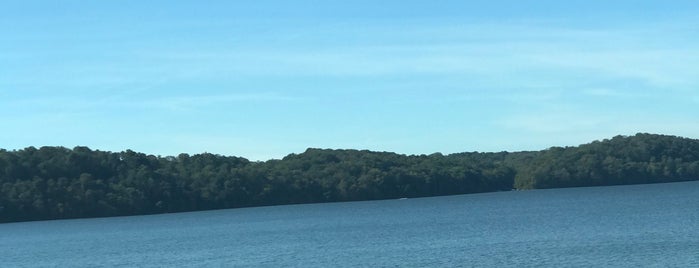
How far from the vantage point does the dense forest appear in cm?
12275

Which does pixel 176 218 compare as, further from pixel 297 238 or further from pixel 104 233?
pixel 297 238

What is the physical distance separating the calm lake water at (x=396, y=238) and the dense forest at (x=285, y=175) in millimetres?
8558

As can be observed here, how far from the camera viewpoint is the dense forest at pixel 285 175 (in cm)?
12275

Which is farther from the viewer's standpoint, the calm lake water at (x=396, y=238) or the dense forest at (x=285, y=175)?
the dense forest at (x=285, y=175)

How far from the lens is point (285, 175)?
14862 centimetres

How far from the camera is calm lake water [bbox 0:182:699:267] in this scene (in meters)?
53.2

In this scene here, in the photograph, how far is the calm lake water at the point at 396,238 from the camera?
174ft

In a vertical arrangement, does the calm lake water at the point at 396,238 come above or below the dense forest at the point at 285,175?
below

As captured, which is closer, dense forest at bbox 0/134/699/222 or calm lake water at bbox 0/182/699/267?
calm lake water at bbox 0/182/699/267

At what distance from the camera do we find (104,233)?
9244cm

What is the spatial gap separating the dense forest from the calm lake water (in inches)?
337

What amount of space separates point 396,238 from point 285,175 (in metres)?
80.4

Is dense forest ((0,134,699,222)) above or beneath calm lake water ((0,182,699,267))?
above

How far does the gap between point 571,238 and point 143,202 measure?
248 feet
